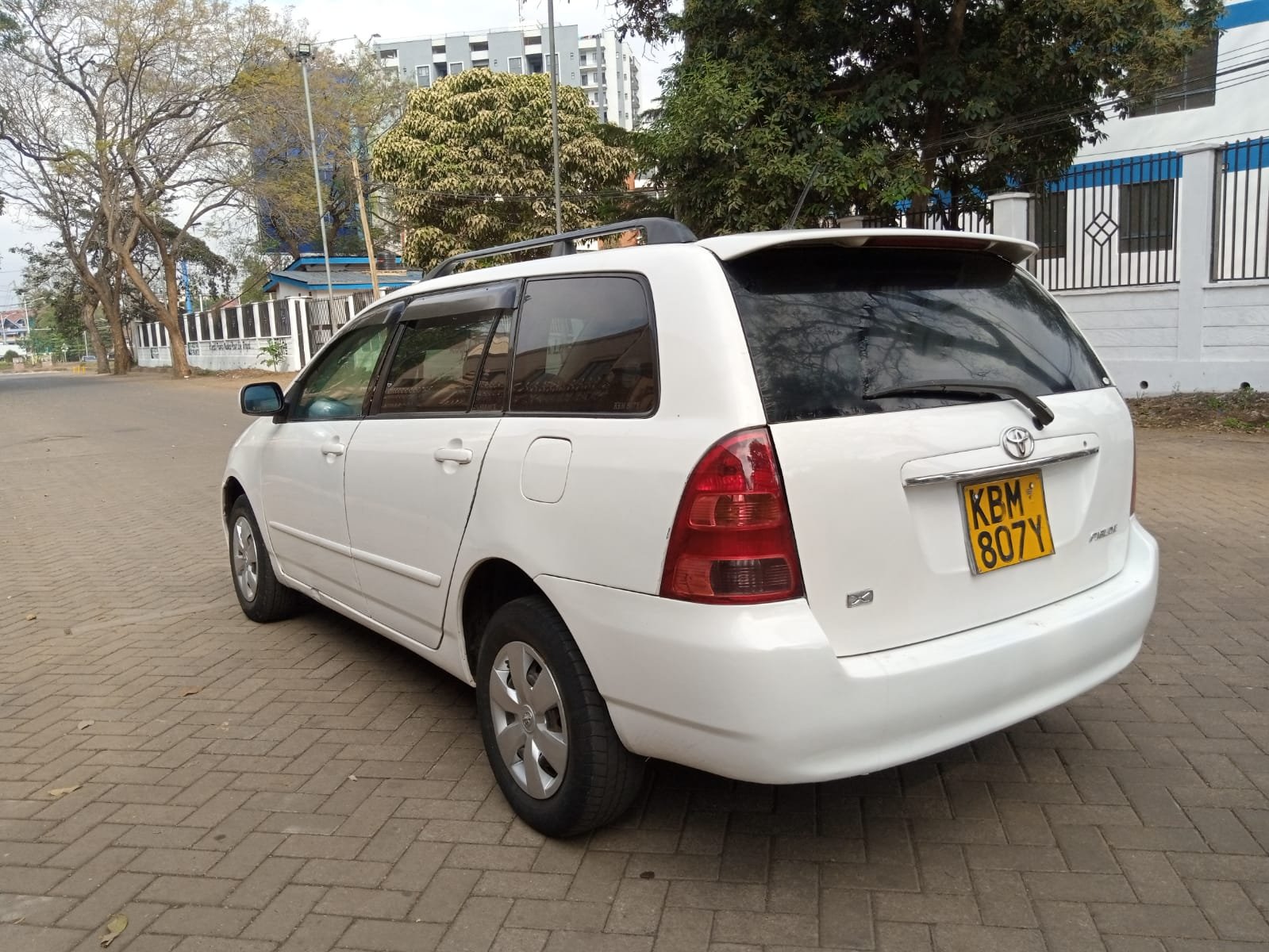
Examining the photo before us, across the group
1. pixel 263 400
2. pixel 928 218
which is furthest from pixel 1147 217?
pixel 263 400

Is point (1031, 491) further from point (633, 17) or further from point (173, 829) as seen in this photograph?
point (633, 17)

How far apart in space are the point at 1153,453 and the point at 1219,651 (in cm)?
592

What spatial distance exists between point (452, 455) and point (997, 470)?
1.64 metres

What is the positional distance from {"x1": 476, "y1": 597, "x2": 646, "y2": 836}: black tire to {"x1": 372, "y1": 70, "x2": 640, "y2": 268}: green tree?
26.9m

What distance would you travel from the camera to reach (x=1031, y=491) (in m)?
2.81

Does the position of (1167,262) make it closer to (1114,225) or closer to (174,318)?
(1114,225)

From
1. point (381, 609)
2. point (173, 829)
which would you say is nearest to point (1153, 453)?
point (381, 609)

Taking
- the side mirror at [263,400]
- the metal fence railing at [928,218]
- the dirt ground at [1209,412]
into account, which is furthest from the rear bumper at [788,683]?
the metal fence railing at [928,218]

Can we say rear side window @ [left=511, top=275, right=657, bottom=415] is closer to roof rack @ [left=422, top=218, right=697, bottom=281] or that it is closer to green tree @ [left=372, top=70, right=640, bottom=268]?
roof rack @ [left=422, top=218, right=697, bottom=281]

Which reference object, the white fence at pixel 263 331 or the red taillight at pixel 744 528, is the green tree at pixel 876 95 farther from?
the white fence at pixel 263 331

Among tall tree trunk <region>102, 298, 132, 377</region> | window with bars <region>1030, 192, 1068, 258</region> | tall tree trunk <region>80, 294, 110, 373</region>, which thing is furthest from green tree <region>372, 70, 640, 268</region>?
tall tree trunk <region>80, 294, 110, 373</region>

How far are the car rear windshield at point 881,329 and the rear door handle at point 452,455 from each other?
1.05m

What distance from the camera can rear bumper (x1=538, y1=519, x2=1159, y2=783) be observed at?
241 centimetres

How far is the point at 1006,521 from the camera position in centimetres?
275
